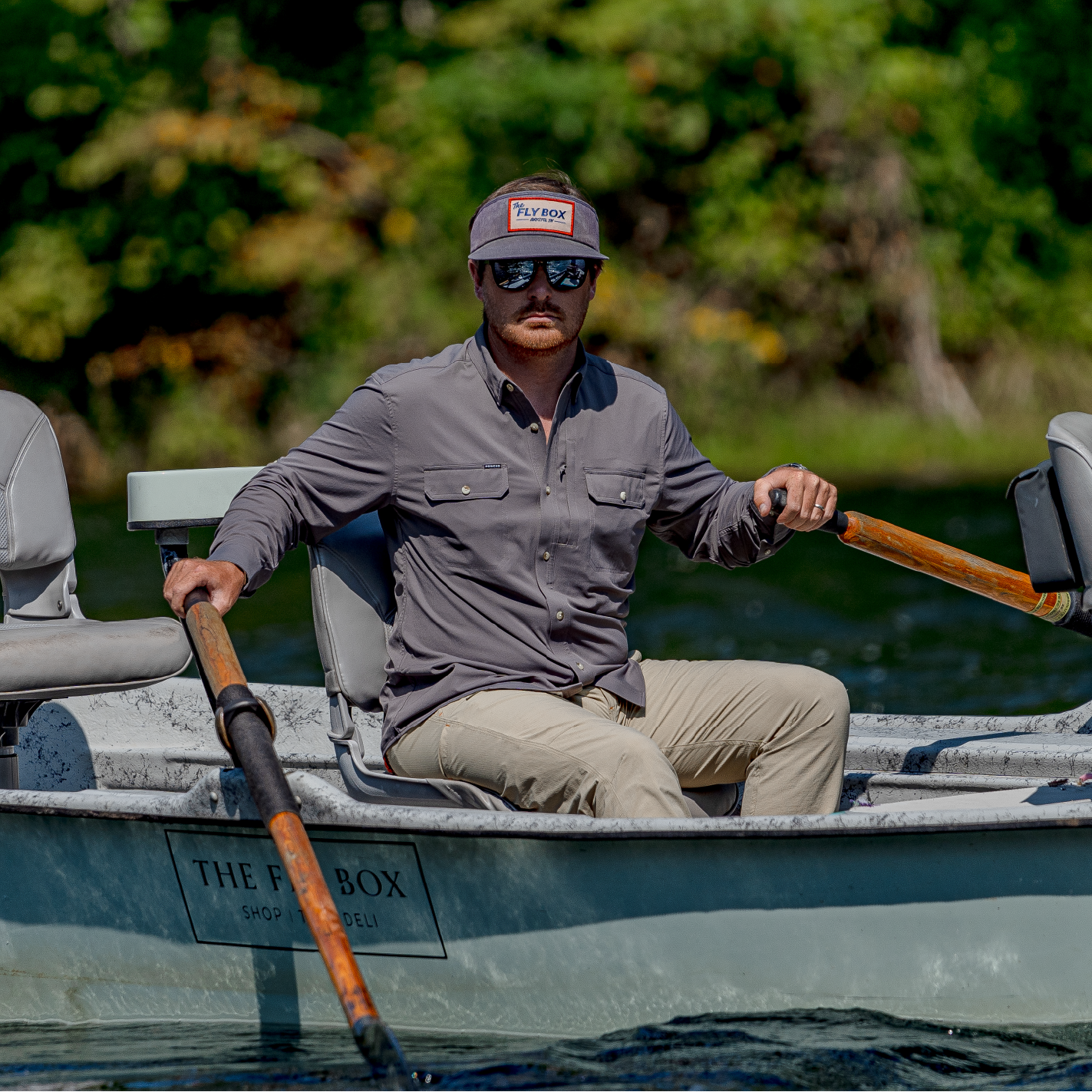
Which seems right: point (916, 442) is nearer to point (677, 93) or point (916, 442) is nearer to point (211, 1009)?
point (677, 93)

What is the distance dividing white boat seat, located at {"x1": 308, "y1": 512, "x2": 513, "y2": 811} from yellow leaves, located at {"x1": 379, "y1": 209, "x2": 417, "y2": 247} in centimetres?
1221

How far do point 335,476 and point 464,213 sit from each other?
40.5ft

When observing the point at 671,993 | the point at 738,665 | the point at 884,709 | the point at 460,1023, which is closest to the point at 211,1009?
the point at 460,1023

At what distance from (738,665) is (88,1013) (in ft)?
4.88

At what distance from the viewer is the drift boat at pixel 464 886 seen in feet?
8.71

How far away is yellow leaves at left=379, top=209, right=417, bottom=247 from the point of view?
15.0 meters

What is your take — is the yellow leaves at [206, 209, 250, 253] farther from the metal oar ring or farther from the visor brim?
the metal oar ring

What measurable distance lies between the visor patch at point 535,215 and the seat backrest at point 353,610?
2.23 ft

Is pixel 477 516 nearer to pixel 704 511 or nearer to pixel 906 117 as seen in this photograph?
pixel 704 511

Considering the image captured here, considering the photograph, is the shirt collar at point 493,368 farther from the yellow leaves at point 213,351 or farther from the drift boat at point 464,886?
the yellow leaves at point 213,351

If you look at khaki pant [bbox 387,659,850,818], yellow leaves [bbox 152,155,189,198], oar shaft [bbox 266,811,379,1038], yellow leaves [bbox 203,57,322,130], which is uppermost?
yellow leaves [bbox 203,57,322,130]

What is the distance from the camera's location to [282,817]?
254 cm

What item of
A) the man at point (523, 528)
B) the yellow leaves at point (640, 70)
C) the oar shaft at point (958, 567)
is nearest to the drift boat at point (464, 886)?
the man at point (523, 528)

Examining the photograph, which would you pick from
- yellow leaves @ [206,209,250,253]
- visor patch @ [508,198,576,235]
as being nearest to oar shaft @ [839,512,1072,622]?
visor patch @ [508,198,576,235]
